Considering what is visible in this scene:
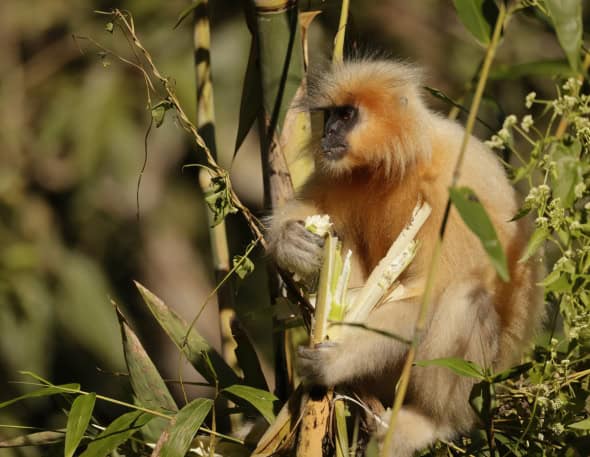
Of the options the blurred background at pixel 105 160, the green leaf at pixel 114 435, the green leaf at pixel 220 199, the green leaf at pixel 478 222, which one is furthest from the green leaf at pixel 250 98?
the blurred background at pixel 105 160

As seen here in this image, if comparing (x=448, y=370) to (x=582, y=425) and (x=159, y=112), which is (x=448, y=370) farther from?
(x=159, y=112)

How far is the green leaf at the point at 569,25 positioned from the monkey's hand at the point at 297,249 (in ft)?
3.74

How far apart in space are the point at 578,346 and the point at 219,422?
101cm

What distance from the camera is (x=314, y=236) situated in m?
2.52

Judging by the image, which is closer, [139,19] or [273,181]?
[273,181]

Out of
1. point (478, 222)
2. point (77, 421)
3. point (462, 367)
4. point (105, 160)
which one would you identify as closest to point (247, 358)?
point (77, 421)

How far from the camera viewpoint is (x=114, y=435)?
2014 millimetres

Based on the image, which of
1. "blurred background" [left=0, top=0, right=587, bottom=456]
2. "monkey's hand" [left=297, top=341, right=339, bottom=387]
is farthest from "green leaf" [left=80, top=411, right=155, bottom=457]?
"blurred background" [left=0, top=0, right=587, bottom=456]

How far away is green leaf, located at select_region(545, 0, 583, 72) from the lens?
1.37 meters

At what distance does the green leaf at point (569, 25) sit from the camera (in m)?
1.37

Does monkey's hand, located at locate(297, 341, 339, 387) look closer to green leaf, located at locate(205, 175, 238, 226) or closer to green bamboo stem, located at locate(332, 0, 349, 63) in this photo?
green leaf, located at locate(205, 175, 238, 226)

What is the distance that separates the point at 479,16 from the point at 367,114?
1174mm

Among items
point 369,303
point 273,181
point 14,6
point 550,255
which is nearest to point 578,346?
point 369,303

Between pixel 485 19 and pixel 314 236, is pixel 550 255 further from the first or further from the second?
pixel 485 19
